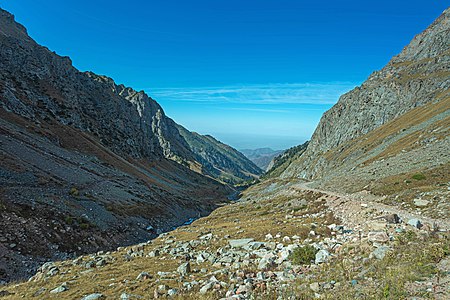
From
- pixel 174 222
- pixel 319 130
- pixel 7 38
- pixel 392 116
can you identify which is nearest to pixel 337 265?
pixel 174 222

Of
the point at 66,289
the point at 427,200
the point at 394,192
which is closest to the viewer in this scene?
the point at 66,289

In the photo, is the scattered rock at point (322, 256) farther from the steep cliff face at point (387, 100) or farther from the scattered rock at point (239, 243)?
the steep cliff face at point (387, 100)

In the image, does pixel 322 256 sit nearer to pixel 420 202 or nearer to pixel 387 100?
pixel 420 202

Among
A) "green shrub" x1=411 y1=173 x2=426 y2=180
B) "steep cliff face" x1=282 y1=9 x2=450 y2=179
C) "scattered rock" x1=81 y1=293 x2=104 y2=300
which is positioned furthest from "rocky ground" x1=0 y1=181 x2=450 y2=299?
"steep cliff face" x1=282 y1=9 x2=450 y2=179

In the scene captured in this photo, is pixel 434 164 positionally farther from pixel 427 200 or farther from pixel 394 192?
pixel 427 200

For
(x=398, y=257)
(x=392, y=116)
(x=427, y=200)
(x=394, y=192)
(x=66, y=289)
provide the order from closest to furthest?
(x=398, y=257) < (x=66, y=289) < (x=427, y=200) < (x=394, y=192) < (x=392, y=116)

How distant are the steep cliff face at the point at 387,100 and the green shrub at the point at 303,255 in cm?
8370

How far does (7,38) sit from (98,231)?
143 m

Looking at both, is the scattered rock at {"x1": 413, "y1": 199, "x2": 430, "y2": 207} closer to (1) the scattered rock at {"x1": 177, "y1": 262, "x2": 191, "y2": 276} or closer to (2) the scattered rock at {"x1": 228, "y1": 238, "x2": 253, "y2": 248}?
(2) the scattered rock at {"x1": 228, "y1": 238, "x2": 253, "y2": 248}

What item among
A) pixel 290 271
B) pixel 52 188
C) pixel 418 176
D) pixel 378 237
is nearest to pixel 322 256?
pixel 290 271

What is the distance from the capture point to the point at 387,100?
135875mm

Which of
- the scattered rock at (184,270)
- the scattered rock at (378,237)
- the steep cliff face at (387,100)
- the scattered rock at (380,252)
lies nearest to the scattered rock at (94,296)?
the scattered rock at (184,270)

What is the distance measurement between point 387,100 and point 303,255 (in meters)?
148

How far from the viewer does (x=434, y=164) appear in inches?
1497
